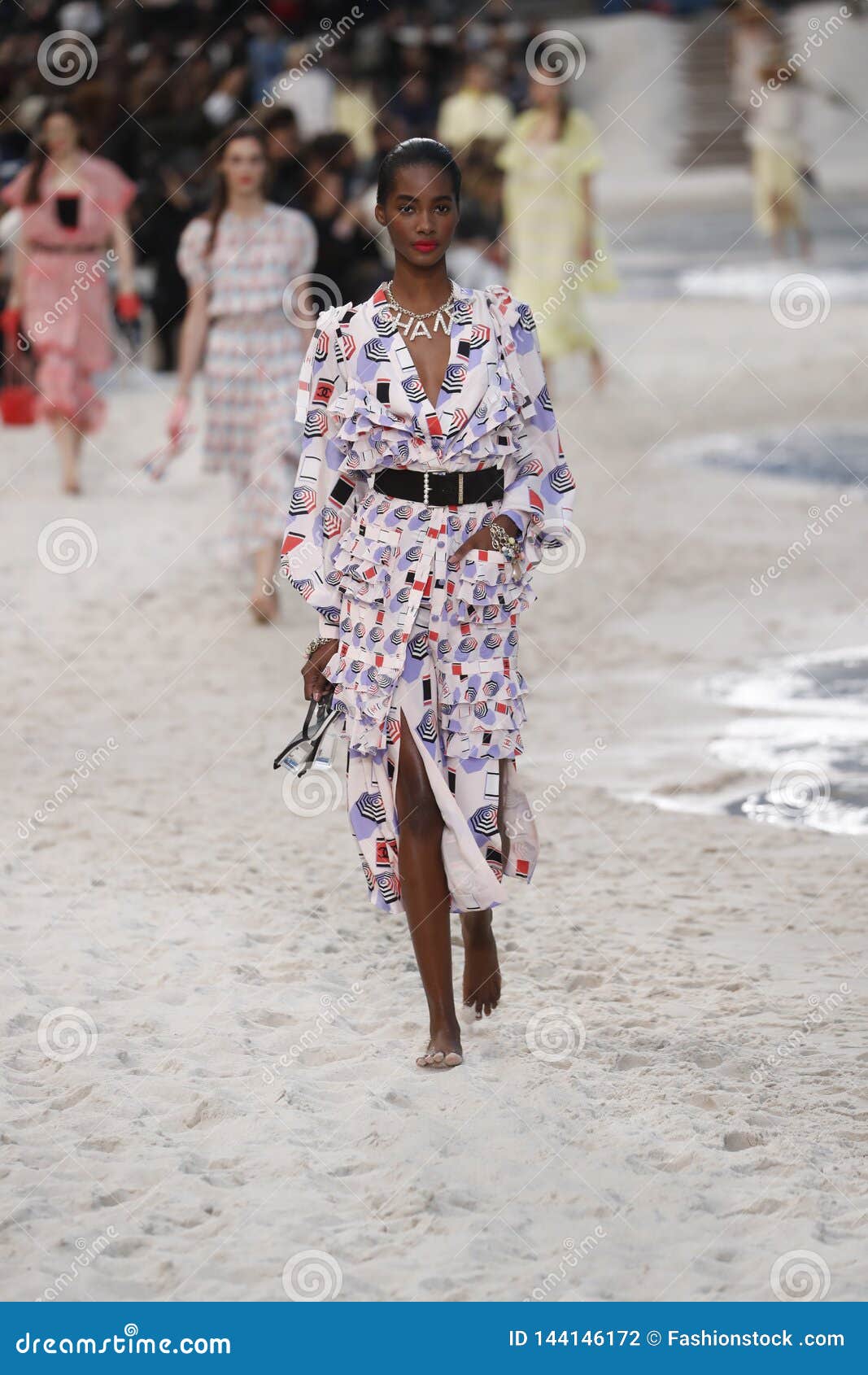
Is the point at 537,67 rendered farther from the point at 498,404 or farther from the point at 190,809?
the point at 498,404

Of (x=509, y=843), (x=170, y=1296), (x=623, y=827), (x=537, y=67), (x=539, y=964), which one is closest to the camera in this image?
(x=170, y=1296)

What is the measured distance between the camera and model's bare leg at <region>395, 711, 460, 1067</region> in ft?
14.5

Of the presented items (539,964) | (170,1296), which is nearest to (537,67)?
(539,964)

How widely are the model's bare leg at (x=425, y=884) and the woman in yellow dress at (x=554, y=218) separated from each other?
9153mm

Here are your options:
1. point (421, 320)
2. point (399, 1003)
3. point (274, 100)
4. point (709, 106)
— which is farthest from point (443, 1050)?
point (709, 106)

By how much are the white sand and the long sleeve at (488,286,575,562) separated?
115 centimetres

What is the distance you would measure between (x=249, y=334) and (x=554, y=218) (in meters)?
5.60

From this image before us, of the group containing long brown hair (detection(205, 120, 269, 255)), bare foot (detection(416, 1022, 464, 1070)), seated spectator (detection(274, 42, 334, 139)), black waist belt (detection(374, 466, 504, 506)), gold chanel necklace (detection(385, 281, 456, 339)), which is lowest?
bare foot (detection(416, 1022, 464, 1070))

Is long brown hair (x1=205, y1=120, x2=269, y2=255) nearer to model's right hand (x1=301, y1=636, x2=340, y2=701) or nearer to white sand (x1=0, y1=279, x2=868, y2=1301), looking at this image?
white sand (x1=0, y1=279, x2=868, y2=1301)

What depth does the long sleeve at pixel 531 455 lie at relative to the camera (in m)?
4.41

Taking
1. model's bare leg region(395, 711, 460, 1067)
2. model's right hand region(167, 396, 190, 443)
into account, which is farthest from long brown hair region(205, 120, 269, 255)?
model's bare leg region(395, 711, 460, 1067)

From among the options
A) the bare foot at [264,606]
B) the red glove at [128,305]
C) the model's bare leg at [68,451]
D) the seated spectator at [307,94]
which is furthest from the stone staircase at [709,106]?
the bare foot at [264,606]

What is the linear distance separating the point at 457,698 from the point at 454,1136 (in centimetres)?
89

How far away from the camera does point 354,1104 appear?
4.32 m
